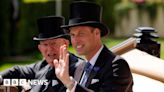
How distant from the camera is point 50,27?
4699 millimetres

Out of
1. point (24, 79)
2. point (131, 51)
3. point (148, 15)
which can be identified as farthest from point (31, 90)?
point (148, 15)

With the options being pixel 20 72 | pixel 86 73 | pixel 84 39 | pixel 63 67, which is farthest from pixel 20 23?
pixel 63 67

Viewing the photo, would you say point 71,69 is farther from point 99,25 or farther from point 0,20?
point 0,20

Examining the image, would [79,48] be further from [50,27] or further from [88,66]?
[50,27]

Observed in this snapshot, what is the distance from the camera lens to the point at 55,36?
179 inches

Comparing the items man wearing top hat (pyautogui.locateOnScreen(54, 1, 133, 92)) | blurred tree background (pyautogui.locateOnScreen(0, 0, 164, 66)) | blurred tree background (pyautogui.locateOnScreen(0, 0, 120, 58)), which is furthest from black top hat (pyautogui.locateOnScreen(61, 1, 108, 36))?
blurred tree background (pyautogui.locateOnScreen(0, 0, 120, 58))

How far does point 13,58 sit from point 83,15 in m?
15.1

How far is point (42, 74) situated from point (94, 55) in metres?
0.73

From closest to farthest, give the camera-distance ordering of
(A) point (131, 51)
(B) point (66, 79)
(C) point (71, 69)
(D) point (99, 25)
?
(B) point (66, 79)
(D) point (99, 25)
(C) point (71, 69)
(A) point (131, 51)

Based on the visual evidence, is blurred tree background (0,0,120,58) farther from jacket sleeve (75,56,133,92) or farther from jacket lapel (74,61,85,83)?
jacket sleeve (75,56,133,92)

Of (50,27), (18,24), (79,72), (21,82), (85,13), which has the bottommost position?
(18,24)

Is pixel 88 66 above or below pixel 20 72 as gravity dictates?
above

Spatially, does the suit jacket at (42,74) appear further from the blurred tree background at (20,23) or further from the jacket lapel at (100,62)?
the blurred tree background at (20,23)

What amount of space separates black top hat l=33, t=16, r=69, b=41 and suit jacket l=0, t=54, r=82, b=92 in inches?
7.8
